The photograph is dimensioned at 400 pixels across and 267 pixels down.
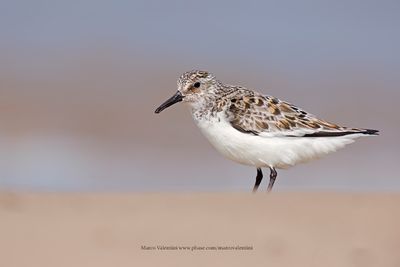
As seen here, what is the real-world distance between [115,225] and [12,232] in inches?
30.1

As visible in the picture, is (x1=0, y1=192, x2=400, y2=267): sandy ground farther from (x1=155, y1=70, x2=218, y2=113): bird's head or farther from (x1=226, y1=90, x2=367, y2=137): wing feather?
(x1=155, y1=70, x2=218, y2=113): bird's head

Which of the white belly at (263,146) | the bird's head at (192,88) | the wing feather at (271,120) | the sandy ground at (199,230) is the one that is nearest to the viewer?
the sandy ground at (199,230)

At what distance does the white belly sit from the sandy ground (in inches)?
60.8

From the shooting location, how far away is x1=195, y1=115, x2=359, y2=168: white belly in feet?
35.1

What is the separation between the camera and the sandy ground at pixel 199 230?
278 inches

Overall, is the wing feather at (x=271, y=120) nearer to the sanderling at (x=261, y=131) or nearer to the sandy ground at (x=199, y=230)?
the sanderling at (x=261, y=131)

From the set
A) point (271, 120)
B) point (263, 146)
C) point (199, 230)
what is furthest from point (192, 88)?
point (199, 230)

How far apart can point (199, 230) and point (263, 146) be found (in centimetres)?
310

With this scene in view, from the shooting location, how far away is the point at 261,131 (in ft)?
35.6

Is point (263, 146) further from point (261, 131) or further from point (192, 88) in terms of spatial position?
point (192, 88)

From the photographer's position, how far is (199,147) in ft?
64.8

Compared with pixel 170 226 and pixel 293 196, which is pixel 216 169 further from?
pixel 170 226

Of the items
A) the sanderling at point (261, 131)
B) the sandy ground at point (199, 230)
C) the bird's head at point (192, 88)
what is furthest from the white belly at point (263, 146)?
the sandy ground at point (199, 230)

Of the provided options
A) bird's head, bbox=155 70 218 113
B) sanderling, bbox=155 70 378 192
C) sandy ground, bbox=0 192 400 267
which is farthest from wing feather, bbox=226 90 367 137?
sandy ground, bbox=0 192 400 267
